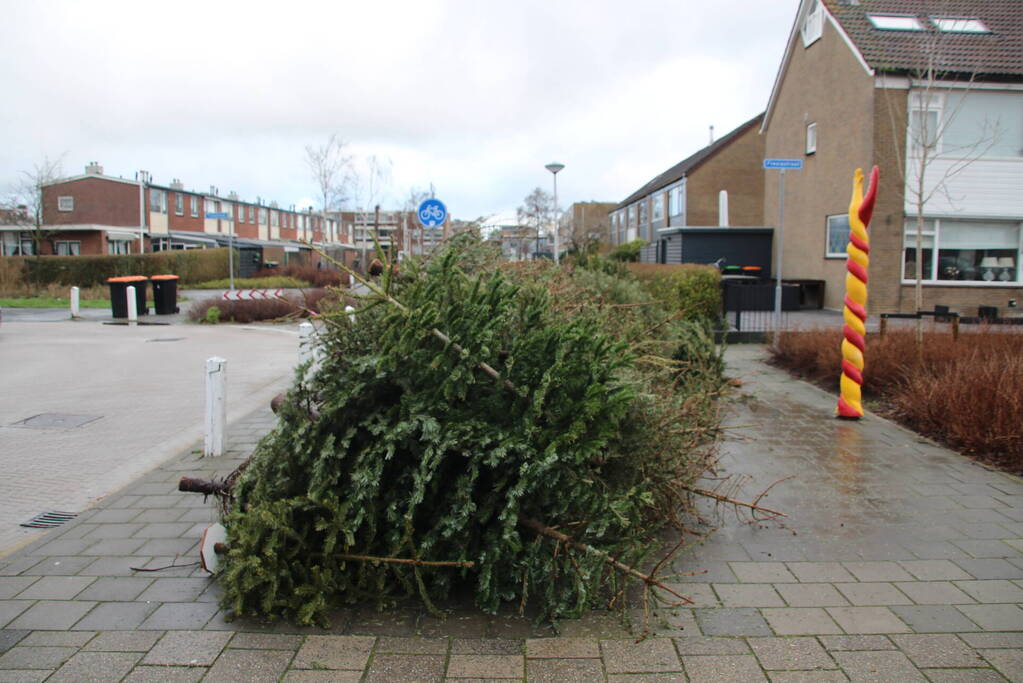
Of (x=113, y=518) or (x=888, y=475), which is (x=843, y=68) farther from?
(x=113, y=518)

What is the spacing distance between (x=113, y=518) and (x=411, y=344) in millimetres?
2834

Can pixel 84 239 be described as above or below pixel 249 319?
above

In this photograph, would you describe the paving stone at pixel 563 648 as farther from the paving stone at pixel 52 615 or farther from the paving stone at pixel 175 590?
the paving stone at pixel 52 615

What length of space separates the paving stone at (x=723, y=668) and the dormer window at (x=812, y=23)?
2548 cm

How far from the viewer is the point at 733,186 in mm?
36719

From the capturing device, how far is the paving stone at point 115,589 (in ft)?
12.4

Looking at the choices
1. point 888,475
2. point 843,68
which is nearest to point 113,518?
point 888,475

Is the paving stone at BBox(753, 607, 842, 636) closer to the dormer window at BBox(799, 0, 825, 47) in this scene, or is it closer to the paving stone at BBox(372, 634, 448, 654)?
the paving stone at BBox(372, 634, 448, 654)

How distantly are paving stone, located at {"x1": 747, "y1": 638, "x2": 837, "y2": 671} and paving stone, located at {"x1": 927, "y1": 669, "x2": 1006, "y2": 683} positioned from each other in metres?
0.37

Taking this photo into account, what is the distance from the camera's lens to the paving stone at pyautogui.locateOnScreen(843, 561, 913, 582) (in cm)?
398

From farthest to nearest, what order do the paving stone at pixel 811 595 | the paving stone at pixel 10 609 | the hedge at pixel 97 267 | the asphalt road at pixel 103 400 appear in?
the hedge at pixel 97 267
the asphalt road at pixel 103 400
the paving stone at pixel 811 595
the paving stone at pixel 10 609

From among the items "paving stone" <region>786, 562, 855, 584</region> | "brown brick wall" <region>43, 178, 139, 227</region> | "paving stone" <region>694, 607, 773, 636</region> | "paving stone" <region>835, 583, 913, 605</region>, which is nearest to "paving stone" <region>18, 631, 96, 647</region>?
"paving stone" <region>694, 607, 773, 636</region>

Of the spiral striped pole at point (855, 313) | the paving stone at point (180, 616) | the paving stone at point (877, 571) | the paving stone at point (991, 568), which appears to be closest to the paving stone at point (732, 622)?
the paving stone at point (877, 571)

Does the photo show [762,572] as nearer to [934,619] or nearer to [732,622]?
[732,622]
